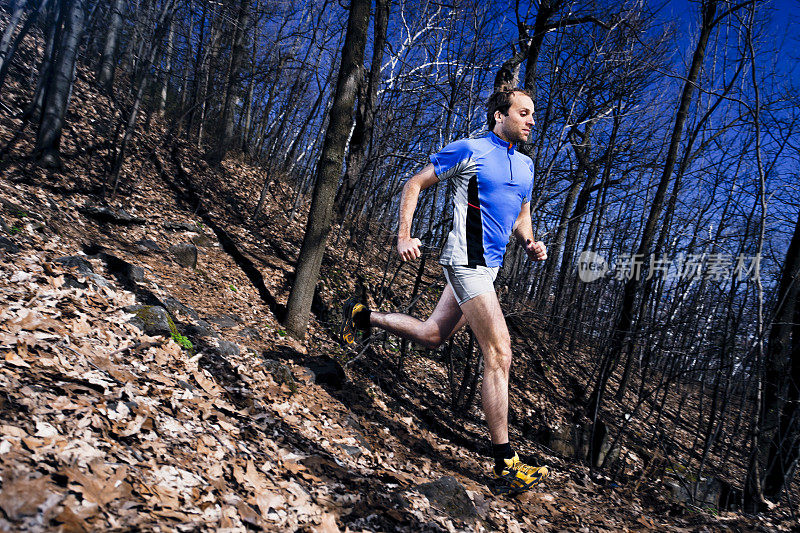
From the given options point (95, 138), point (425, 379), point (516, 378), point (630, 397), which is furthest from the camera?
point (630, 397)

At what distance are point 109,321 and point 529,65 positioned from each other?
588cm

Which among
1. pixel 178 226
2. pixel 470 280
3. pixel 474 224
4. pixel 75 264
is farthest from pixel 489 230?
pixel 178 226

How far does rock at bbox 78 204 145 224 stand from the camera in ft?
19.7

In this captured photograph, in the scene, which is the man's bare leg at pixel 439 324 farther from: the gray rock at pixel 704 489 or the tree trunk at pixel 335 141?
the gray rock at pixel 704 489

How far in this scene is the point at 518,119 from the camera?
2.97m

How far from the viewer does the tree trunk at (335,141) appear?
501 centimetres

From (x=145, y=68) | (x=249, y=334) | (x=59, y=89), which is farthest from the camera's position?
(x=145, y=68)

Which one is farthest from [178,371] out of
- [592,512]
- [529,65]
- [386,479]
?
[529,65]

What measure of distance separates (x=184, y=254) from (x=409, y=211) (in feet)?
15.1

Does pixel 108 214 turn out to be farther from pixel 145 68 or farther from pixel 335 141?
pixel 335 141

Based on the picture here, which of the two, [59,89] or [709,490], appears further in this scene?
[59,89]

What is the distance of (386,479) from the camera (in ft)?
9.08

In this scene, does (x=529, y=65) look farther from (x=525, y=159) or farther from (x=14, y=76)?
(x=14, y=76)

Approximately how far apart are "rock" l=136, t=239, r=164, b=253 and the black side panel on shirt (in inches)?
197
